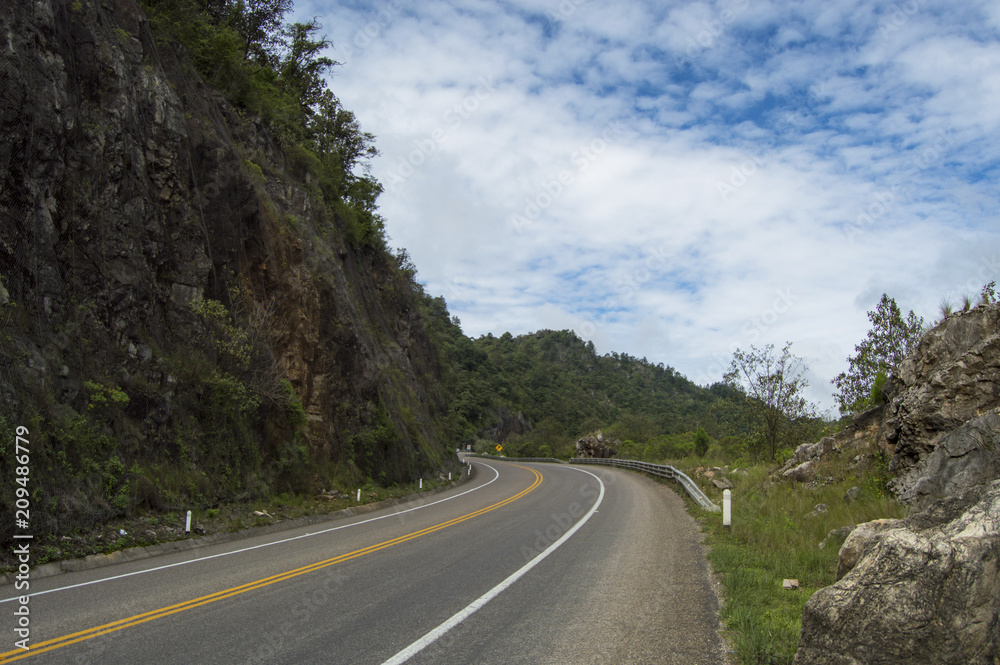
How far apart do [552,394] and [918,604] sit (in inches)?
4340

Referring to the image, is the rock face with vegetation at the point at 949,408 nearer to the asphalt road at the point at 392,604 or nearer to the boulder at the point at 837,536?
the boulder at the point at 837,536

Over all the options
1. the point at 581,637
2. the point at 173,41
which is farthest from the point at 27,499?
the point at 173,41

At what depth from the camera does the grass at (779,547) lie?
566 cm

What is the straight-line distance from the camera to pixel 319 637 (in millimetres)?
5488

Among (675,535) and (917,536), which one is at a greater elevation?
(917,536)

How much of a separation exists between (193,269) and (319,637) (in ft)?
46.8

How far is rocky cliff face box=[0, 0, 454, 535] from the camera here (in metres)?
11.5

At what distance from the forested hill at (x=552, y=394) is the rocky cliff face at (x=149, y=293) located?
29401 mm

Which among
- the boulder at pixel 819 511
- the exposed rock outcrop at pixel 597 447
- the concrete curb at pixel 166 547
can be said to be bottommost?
the exposed rock outcrop at pixel 597 447

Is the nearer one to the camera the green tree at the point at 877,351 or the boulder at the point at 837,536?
the boulder at the point at 837,536

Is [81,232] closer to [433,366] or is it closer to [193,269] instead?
[193,269]

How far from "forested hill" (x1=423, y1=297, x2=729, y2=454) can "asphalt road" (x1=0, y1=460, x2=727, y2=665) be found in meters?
40.0

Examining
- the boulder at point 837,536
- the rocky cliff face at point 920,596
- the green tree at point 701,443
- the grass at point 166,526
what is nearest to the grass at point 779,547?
the boulder at point 837,536

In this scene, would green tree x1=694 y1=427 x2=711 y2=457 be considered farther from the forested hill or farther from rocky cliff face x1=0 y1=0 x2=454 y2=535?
rocky cliff face x1=0 y1=0 x2=454 y2=535
